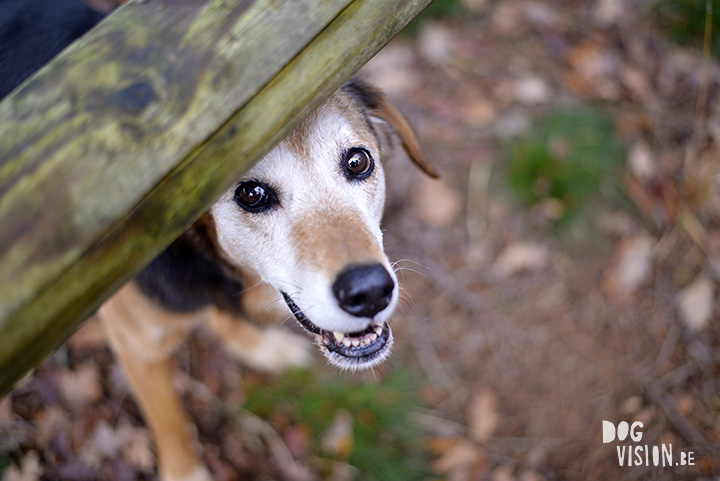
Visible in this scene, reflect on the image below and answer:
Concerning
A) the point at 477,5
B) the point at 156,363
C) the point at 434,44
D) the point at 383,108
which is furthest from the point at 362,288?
the point at 477,5

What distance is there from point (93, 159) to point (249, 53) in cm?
43

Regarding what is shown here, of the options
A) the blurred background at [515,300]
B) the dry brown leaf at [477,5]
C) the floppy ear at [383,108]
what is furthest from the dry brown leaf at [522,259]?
the dry brown leaf at [477,5]

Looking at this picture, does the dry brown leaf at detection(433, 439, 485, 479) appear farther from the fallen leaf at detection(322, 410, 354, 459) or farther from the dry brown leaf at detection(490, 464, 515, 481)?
the fallen leaf at detection(322, 410, 354, 459)

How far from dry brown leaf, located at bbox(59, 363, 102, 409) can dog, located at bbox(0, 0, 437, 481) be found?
54 centimetres

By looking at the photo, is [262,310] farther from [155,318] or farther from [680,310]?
[680,310]

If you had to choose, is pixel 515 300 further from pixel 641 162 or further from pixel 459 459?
pixel 641 162

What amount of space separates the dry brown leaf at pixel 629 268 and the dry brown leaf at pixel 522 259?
43 cm

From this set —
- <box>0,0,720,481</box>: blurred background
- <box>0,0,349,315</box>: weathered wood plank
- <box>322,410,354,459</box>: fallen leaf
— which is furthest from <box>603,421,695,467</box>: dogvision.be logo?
<box>0,0,349,315</box>: weathered wood plank

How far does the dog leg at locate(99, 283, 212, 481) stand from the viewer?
229cm

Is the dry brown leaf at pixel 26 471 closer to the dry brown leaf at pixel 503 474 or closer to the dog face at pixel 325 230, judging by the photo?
the dog face at pixel 325 230

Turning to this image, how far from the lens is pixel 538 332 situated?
3.23 m

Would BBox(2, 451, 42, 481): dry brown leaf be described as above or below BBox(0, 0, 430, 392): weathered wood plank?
below

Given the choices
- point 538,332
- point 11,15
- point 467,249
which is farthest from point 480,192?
point 11,15

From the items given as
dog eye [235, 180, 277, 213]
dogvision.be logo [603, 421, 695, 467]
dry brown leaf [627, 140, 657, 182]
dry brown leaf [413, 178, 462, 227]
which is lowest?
dogvision.be logo [603, 421, 695, 467]
